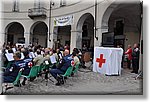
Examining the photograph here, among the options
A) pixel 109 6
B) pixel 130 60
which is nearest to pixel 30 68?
pixel 130 60

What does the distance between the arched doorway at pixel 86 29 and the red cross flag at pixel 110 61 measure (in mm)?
1670

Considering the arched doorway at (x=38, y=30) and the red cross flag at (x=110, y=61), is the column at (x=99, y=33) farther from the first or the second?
the arched doorway at (x=38, y=30)

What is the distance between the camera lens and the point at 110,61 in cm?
686

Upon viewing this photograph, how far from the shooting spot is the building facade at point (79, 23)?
769cm

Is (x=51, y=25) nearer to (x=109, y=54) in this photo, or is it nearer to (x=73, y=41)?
(x=73, y=41)

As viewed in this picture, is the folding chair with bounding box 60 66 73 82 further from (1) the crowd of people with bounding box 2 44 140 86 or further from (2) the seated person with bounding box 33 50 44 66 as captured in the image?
(2) the seated person with bounding box 33 50 44 66

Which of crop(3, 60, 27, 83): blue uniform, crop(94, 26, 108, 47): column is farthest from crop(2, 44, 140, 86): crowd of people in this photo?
crop(94, 26, 108, 47): column

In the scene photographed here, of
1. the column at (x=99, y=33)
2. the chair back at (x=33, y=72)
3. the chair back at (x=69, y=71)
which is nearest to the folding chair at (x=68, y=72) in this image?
the chair back at (x=69, y=71)

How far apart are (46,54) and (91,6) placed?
10.1 ft

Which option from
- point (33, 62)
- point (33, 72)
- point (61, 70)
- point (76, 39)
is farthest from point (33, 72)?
point (76, 39)

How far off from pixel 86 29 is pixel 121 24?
1.78 metres

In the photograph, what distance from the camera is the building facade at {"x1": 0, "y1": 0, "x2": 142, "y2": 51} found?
769cm

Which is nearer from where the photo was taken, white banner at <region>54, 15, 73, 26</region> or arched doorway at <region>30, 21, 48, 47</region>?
white banner at <region>54, 15, 73, 26</region>

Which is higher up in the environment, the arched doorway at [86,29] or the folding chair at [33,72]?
the arched doorway at [86,29]
